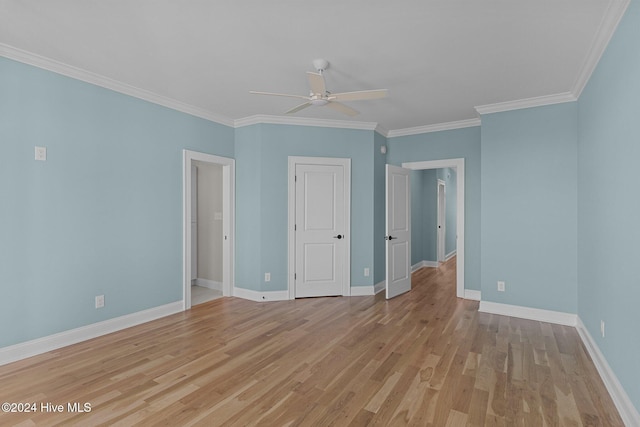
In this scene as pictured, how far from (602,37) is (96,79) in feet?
14.7

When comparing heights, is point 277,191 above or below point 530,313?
above

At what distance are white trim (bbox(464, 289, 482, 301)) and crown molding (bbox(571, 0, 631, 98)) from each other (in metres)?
2.90

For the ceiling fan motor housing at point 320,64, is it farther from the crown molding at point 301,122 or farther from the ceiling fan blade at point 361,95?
the crown molding at point 301,122

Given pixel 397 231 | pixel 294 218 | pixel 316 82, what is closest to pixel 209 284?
pixel 294 218

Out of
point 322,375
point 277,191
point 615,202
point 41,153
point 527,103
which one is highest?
point 527,103

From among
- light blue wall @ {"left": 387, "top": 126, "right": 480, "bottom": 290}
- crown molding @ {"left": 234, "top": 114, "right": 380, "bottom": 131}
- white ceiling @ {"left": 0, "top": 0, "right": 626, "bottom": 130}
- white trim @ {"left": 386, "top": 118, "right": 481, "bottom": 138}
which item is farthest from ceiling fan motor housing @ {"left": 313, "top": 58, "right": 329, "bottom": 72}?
light blue wall @ {"left": 387, "top": 126, "right": 480, "bottom": 290}

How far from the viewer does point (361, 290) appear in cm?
505

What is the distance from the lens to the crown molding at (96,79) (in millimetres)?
2789

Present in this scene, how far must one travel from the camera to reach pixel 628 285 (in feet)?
6.80

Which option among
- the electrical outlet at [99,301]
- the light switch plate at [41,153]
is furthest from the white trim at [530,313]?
the light switch plate at [41,153]

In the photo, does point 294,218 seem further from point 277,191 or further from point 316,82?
point 316,82

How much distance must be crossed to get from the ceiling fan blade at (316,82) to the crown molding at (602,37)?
1.97 metres

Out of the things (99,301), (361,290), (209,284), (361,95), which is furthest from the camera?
(209,284)

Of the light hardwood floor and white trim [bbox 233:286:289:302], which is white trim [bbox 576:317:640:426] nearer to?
the light hardwood floor
